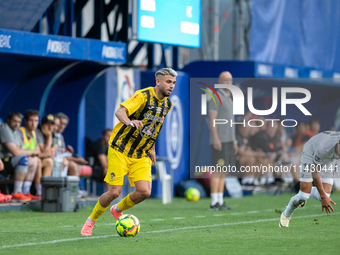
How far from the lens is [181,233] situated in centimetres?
865

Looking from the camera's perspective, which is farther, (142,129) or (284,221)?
(284,221)

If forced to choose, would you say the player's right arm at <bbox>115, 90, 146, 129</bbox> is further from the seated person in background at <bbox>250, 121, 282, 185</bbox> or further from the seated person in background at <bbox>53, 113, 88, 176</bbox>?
the seated person in background at <bbox>250, 121, 282, 185</bbox>

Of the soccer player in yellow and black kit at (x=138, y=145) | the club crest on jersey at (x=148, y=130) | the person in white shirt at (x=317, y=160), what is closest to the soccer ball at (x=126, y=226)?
the soccer player in yellow and black kit at (x=138, y=145)

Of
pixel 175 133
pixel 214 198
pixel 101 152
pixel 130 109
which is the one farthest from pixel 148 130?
pixel 175 133

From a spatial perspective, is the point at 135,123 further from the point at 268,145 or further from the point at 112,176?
the point at 268,145

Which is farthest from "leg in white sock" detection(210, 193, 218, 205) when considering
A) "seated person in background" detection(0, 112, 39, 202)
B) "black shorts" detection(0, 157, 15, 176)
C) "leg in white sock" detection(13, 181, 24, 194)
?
"black shorts" detection(0, 157, 15, 176)

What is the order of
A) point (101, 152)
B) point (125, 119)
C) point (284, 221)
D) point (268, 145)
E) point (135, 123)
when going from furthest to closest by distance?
point (268, 145) < point (101, 152) < point (284, 221) < point (125, 119) < point (135, 123)

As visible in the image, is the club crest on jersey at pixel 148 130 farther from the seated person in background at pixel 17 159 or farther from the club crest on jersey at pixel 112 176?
the seated person in background at pixel 17 159

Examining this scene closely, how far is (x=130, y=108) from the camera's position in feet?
26.2

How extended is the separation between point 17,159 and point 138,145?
465cm

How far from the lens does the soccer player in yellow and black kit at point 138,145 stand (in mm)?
8242

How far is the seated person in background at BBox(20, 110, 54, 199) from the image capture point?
13070 millimetres

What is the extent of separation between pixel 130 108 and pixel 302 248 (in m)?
2.44

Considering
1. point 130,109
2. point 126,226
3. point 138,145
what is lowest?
point 126,226
